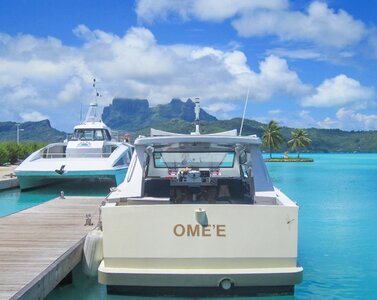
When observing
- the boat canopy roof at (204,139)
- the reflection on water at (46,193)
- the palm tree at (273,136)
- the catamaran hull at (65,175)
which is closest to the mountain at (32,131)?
the palm tree at (273,136)

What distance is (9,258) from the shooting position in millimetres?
7566

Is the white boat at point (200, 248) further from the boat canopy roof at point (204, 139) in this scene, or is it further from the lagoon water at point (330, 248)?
the boat canopy roof at point (204, 139)

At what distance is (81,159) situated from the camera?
25391 mm

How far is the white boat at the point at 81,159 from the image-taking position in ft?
79.3

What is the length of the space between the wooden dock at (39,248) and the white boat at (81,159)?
11.0 metres

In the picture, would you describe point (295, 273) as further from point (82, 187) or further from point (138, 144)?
point (82, 187)

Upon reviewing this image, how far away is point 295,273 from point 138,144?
318cm

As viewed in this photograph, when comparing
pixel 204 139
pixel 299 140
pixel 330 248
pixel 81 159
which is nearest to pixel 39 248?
pixel 204 139

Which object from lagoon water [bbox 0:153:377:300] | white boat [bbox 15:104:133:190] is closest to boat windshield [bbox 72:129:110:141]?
white boat [bbox 15:104:133:190]

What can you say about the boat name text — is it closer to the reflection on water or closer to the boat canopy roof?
the boat canopy roof

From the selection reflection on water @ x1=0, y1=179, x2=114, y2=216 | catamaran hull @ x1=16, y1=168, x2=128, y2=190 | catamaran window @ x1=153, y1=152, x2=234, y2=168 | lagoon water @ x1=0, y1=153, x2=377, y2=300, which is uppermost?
catamaran window @ x1=153, y1=152, x2=234, y2=168

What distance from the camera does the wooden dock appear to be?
638 centimetres

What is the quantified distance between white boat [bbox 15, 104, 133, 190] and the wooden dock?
11.0 m

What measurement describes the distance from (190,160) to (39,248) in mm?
5838
